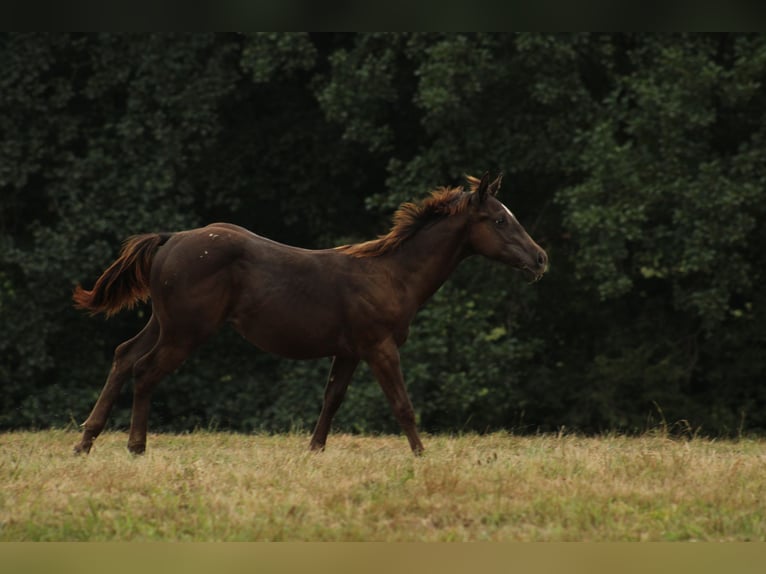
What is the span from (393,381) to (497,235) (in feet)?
5.31

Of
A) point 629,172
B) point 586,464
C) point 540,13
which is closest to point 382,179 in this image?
point 629,172

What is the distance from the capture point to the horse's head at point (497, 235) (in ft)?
28.6

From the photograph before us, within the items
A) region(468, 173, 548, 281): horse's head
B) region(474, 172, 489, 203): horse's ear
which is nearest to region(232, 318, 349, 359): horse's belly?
region(468, 173, 548, 281): horse's head

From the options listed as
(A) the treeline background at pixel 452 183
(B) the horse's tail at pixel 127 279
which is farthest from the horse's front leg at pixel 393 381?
(A) the treeline background at pixel 452 183

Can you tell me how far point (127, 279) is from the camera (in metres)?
8.41

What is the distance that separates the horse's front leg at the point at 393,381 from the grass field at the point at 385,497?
1.50 feet

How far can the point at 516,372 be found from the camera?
17359mm

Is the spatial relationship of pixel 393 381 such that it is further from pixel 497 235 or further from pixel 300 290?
pixel 497 235

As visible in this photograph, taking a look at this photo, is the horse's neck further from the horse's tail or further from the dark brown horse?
the horse's tail

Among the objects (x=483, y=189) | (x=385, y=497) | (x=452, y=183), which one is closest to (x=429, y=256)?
(x=483, y=189)

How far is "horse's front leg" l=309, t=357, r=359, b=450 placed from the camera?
859 cm

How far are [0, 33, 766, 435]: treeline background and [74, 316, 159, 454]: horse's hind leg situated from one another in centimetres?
787

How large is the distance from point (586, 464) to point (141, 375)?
11.8ft

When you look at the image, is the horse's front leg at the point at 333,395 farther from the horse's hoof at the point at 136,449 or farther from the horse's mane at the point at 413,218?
→ the horse's hoof at the point at 136,449
